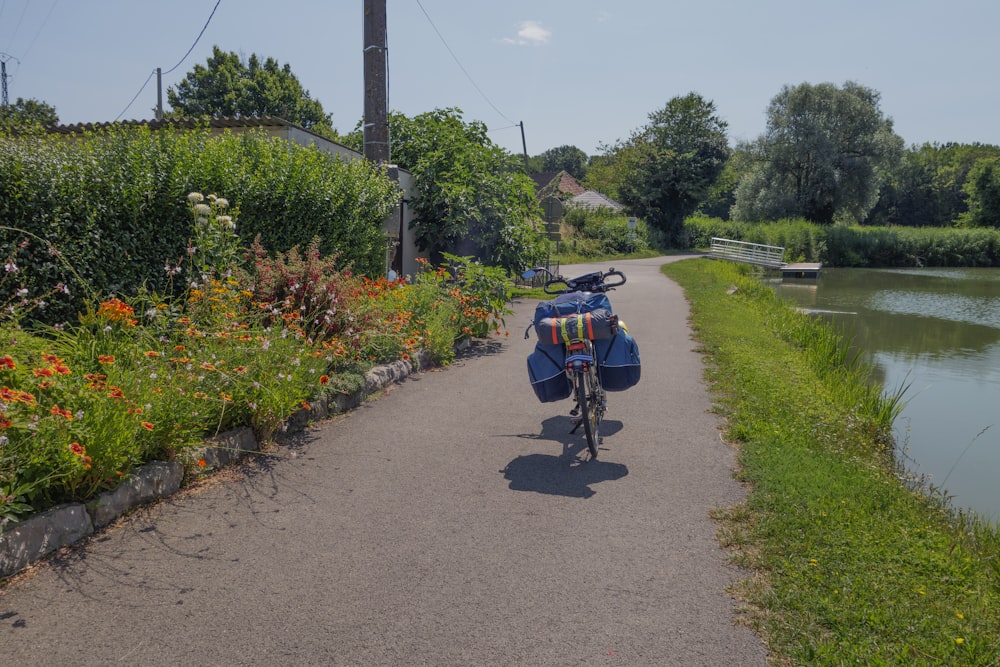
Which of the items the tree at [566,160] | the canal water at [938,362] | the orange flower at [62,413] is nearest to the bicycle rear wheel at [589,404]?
the orange flower at [62,413]

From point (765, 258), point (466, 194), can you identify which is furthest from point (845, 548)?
point (765, 258)

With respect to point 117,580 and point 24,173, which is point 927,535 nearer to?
point 117,580

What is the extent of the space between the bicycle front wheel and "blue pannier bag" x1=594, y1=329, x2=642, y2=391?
0.97 feet

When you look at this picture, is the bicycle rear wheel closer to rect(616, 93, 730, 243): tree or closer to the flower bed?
the flower bed

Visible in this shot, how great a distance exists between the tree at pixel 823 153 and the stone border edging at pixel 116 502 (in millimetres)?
48753

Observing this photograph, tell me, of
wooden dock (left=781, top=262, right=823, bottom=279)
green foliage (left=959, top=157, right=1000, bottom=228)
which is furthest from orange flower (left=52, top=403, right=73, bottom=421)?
green foliage (left=959, top=157, right=1000, bottom=228)

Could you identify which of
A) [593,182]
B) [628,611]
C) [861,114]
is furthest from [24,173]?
[593,182]

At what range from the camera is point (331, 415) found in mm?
6742

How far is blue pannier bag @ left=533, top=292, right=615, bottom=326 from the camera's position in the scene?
599cm

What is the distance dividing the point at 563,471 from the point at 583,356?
92cm

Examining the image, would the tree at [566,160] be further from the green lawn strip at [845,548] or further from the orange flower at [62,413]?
the orange flower at [62,413]

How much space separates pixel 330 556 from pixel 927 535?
3.57 meters

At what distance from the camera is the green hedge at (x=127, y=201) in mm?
6684

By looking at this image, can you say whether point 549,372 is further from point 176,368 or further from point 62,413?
point 62,413
